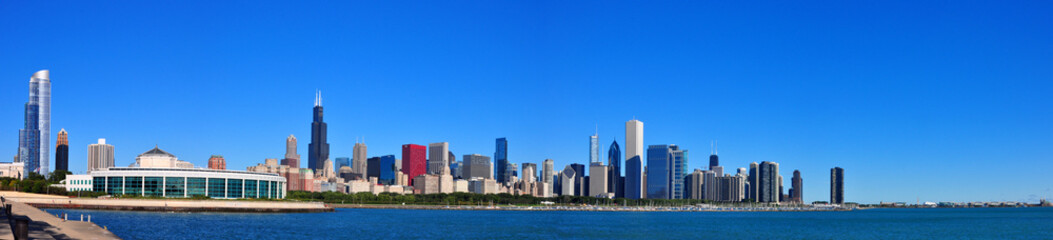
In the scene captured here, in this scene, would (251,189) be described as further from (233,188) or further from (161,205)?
(161,205)

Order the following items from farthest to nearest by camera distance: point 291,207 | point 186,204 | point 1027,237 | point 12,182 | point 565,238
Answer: point 12,182, point 291,207, point 186,204, point 1027,237, point 565,238

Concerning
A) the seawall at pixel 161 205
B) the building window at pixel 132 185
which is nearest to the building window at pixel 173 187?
the building window at pixel 132 185

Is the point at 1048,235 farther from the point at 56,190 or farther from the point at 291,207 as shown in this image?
the point at 56,190

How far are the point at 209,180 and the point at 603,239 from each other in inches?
4251

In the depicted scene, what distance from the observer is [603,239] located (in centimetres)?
9469

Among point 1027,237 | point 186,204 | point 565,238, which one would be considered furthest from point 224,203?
point 1027,237

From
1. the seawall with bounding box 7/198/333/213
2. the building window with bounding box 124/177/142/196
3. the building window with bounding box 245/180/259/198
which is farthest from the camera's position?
the building window with bounding box 245/180/259/198

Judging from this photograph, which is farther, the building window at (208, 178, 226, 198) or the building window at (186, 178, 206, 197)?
the building window at (208, 178, 226, 198)

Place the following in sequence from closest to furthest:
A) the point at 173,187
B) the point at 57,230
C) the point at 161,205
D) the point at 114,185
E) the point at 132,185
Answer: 1. the point at 57,230
2. the point at 161,205
3. the point at 114,185
4. the point at 132,185
5. the point at 173,187

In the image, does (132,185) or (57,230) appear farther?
(132,185)

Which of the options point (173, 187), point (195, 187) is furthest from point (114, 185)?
point (195, 187)

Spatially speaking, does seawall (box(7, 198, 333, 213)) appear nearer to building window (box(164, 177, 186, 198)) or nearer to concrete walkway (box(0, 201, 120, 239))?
building window (box(164, 177, 186, 198))

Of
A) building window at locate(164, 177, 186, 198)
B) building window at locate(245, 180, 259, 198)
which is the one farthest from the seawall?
building window at locate(245, 180, 259, 198)

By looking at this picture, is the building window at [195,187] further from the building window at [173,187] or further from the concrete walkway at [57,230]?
the concrete walkway at [57,230]
